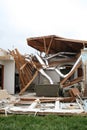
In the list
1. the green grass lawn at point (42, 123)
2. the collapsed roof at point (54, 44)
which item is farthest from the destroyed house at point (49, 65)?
the green grass lawn at point (42, 123)

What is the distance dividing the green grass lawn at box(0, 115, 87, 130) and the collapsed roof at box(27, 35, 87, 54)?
1171 centimetres

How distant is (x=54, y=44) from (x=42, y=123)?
A: 14.0m

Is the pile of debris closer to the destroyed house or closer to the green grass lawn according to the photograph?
the destroyed house

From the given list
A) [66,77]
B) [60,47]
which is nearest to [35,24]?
[60,47]

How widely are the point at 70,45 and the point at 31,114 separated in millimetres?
12417

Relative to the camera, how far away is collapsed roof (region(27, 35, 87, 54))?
19.6m

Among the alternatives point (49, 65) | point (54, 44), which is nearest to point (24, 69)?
point (49, 65)

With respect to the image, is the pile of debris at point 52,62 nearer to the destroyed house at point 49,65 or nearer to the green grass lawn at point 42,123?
the destroyed house at point 49,65

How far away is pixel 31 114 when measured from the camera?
8922 millimetres

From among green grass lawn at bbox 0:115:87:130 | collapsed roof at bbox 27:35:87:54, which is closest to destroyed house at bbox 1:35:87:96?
collapsed roof at bbox 27:35:87:54

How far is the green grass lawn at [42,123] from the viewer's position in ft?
22.6

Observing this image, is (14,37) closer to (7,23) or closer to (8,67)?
(7,23)

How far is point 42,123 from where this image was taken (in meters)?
7.44

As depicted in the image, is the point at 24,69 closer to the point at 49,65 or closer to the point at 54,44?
the point at 49,65
